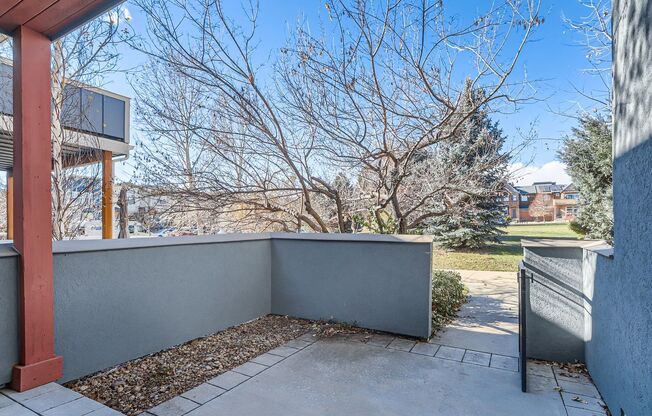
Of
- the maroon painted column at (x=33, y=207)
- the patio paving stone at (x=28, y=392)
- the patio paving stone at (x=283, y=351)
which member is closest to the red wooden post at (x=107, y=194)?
the maroon painted column at (x=33, y=207)

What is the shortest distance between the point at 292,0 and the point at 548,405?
17.9 feet

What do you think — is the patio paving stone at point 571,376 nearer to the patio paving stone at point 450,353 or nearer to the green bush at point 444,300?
the patio paving stone at point 450,353

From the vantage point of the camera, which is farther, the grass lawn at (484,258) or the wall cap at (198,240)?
the grass lawn at (484,258)

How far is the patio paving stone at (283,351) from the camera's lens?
362 centimetres

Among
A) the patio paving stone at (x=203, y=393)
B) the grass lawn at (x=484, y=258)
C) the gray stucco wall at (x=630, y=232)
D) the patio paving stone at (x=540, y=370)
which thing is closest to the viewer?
the gray stucco wall at (x=630, y=232)

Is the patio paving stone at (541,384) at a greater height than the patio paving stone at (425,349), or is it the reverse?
the patio paving stone at (541,384)

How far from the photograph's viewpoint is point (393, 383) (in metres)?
2.96

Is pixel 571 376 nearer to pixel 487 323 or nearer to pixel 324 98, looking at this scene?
pixel 487 323

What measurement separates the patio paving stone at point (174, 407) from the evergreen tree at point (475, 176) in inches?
173

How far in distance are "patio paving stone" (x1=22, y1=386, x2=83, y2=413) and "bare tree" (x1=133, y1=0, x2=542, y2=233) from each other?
3472mm

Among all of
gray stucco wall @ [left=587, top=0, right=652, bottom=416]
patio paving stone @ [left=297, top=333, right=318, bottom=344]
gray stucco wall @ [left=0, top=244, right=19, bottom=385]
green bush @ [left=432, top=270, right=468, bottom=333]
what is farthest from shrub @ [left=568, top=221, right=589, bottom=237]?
gray stucco wall @ [left=0, top=244, right=19, bottom=385]

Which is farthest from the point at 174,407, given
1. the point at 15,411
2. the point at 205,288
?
the point at 205,288

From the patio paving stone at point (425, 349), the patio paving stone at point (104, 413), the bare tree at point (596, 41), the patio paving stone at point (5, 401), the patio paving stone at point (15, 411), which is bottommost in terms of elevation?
the patio paving stone at point (425, 349)

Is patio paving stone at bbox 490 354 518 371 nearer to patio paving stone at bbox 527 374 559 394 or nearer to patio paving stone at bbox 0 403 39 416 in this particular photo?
patio paving stone at bbox 527 374 559 394
